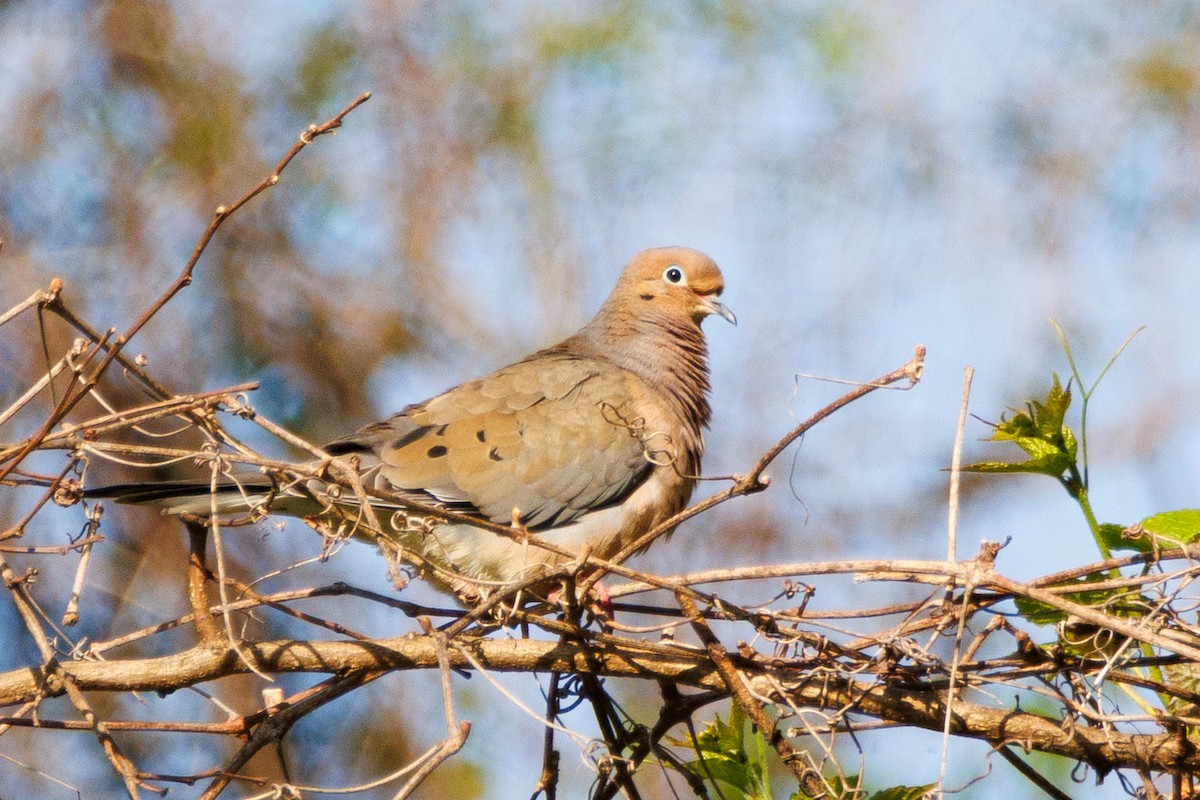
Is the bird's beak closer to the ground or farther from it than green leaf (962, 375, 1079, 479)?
farther from it

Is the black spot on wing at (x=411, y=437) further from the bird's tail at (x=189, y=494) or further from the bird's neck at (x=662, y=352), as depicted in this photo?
the bird's neck at (x=662, y=352)

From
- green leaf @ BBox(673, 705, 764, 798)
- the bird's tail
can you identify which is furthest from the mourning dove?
green leaf @ BBox(673, 705, 764, 798)

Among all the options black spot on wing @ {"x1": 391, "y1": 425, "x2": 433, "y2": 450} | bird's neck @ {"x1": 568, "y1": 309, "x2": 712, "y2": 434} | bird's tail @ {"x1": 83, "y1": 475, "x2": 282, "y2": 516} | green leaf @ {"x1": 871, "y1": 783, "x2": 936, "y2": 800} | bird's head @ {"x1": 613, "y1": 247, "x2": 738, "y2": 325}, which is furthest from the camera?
bird's head @ {"x1": 613, "y1": 247, "x2": 738, "y2": 325}

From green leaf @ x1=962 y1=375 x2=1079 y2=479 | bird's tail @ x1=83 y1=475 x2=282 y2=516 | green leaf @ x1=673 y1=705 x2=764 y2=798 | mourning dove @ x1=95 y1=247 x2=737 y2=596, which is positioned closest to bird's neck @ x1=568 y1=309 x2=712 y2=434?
mourning dove @ x1=95 y1=247 x2=737 y2=596

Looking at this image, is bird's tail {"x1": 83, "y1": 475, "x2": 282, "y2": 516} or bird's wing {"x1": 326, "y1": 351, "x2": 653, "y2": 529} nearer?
bird's tail {"x1": 83, "y1": 475, "x2": 282, "y2": 516}

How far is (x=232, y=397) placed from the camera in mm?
2234

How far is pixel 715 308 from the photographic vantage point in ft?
15.9

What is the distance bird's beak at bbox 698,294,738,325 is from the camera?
4.81m

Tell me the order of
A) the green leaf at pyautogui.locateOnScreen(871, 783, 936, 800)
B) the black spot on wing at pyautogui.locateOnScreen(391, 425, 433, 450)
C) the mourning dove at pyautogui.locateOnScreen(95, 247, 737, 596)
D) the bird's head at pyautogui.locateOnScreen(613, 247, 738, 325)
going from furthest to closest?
the bird's head at pyautogui.locateOnScreen(613, 247, 738, 325) → the black spot on wing at pyautogui.locateOnScreen(391, 425, 433, 450) → the mourning dove at pyautogui.locateOnScreen(95, 247, 737, 596) → the green leaf at pyautogui.locateOnScreen(871, 783, 936, 800)

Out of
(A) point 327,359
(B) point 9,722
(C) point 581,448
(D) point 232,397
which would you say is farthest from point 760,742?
(A) point 327,359

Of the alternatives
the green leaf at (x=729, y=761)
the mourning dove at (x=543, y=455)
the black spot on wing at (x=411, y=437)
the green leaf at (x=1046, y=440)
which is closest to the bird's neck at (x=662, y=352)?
the mourning dove at (x=543, y=455)

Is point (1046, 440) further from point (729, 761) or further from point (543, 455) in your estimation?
point (543, 455)

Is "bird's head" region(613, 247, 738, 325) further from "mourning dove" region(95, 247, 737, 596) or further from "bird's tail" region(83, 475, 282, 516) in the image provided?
"bird's tail" region(83, 475, 282, 516)

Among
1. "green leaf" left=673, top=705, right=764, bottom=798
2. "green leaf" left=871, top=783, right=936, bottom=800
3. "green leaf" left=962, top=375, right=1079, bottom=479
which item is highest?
"green leaf" left=962, top=375, right=1079, bottom=479
